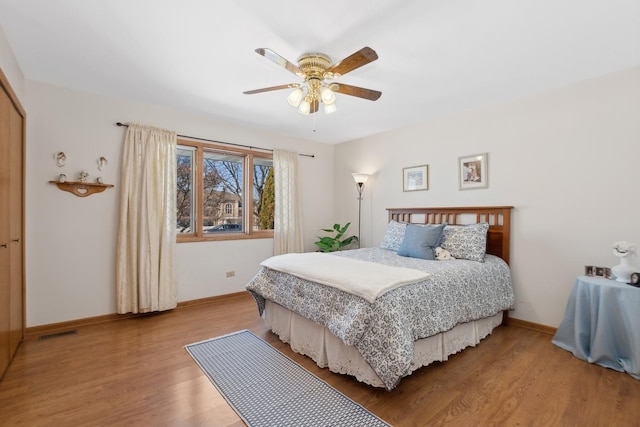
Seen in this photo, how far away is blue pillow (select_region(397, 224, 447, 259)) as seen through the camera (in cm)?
313

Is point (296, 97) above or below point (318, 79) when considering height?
below

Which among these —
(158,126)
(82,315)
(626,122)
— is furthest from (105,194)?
(626,122)

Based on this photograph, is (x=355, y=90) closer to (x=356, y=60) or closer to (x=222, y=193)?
(x=356, y=60)

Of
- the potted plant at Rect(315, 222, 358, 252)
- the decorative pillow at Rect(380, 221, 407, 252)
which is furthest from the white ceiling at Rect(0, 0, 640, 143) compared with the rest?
the potted plant at Rect(315, 222, 358, 252)

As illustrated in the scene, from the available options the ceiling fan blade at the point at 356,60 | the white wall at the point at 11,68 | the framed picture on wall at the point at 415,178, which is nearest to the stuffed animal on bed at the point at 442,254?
the framed picture on wall at the point at 415,178

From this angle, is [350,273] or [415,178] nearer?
[350,273]

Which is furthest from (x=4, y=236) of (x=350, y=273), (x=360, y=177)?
(x=360, y=177)

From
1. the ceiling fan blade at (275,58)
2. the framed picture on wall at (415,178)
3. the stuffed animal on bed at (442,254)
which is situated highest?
the ceiling fan blade at (275,58)

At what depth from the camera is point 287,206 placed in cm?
464

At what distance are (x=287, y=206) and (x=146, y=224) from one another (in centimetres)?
196

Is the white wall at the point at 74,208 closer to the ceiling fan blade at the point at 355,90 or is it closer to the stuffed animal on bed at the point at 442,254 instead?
the ceiling fan blade at the point at 355,90

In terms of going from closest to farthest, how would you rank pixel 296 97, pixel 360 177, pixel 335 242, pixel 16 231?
pixel 296 97 → pixel 16 231 → pixel 360 177 → pixel 335 242

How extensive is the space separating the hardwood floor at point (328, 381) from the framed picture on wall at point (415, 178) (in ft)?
6.64

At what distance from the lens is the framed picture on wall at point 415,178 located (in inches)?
157
